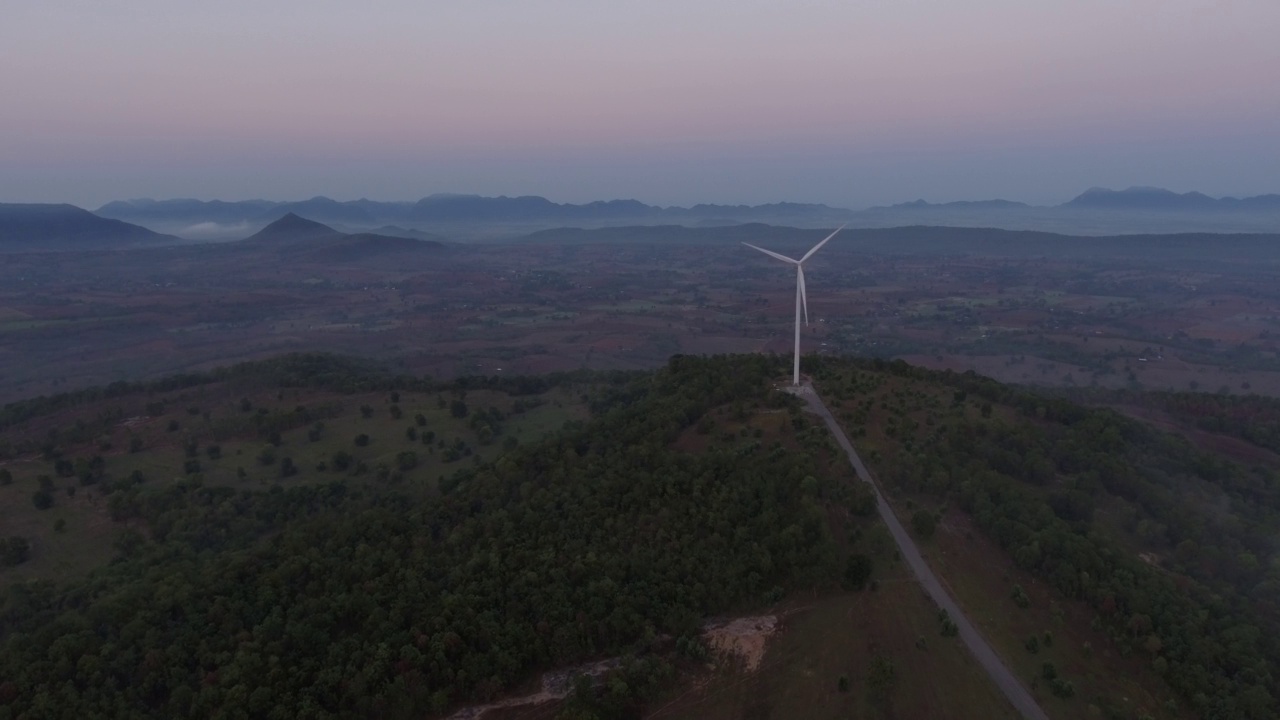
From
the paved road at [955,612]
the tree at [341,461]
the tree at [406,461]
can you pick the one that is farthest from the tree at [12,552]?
the paved road at [955,612]

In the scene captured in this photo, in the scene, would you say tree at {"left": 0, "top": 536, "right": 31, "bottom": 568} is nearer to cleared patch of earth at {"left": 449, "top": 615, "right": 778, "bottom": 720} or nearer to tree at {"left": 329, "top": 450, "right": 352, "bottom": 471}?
tree at {"left": 329, "top": 450, "right": 352, "bottom": 471}

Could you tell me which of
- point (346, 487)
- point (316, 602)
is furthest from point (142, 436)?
point (316, 602)

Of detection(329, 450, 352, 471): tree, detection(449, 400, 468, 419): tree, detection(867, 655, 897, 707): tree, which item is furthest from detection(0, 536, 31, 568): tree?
detection(867, 655, 897, 707): tree

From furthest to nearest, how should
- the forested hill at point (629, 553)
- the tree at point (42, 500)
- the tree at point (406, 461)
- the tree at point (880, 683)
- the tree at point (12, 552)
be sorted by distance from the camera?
the tree at point (406, 461) < the tree at point (42, 500) < the tree at point (12, 552) < the tree at point (880, 683) < the forested hill at point (629, 553)

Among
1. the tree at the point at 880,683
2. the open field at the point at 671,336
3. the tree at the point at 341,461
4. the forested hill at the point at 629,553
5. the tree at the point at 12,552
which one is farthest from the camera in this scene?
the open field at the point at 671,336

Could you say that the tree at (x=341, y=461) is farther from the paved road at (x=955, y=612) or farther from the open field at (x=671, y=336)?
the open field at (x=671, y=336)

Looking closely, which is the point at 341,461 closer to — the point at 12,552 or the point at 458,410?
the point at 458,410

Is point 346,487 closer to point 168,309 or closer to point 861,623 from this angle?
point 861,623

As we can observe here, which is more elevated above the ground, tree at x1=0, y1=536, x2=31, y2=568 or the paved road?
the paved road

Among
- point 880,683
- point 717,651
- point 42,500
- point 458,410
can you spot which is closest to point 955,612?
point 880,683
